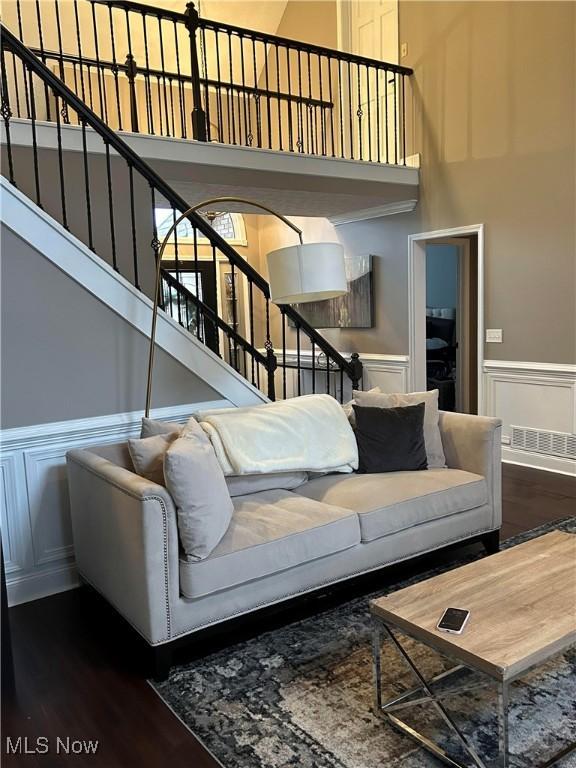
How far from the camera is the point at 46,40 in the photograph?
24.4ft

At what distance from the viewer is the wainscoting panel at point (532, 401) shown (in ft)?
16.4

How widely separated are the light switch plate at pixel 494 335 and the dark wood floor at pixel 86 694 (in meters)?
3.01

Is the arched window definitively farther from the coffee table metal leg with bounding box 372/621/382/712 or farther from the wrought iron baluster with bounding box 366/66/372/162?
the coffee table metal leg with bounding box 372/621/382/712

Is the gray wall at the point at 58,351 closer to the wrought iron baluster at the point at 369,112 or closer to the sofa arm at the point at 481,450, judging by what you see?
the sofa arm at the point at 481,450

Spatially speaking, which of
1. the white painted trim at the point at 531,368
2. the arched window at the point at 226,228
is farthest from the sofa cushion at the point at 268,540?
the arched window at the point at 226,228

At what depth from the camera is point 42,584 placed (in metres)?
3.12

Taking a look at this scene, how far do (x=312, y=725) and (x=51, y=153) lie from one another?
3611mm

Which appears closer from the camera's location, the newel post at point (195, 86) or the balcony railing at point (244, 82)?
the newel post at point (195, 86)

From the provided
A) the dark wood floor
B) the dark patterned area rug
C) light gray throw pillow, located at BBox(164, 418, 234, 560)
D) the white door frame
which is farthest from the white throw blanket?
the white door frame

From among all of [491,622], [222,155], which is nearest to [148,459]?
[491,622]

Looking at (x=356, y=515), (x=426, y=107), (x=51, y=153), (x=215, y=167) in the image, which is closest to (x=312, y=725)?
(x=356, y=515)

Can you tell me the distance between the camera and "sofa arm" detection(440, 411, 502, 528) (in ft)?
11.1

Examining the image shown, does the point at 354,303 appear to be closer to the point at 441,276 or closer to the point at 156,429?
the point at 441,276

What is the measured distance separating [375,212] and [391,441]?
12.5 feet
